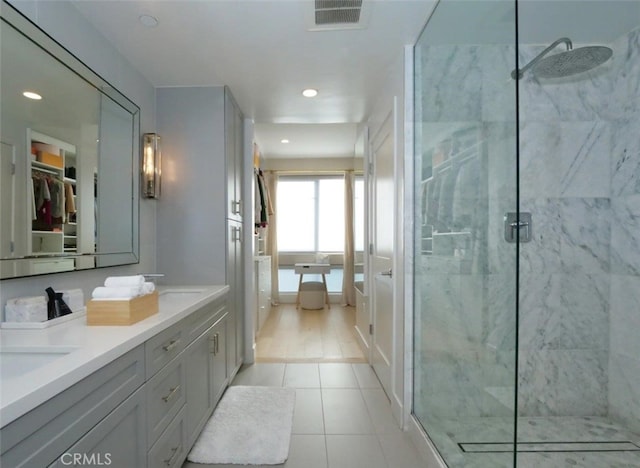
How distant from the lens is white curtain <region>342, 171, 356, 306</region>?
5.75 m

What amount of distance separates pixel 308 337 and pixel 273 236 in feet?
7.60

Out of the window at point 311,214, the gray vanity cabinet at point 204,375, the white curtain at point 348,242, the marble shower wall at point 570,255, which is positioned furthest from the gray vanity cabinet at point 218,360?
the window at point 311,214

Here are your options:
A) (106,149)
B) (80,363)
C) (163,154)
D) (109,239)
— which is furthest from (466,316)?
(163,154)

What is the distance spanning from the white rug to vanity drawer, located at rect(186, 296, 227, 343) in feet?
1.98

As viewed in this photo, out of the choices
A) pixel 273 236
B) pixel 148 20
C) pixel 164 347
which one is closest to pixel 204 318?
pixel 164 347

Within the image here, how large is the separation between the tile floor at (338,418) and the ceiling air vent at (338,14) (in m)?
2.33

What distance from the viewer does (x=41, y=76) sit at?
1.40m

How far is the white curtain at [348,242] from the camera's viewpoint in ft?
18.9

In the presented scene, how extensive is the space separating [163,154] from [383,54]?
1742mm

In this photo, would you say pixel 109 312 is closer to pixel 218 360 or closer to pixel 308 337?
pixel 218 360

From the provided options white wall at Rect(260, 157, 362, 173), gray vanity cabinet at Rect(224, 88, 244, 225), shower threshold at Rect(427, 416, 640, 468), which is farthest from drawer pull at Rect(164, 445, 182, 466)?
white wall at Rect(260, 157, 362, 173)

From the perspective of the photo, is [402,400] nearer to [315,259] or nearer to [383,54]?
[383,54]

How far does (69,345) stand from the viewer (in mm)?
1075

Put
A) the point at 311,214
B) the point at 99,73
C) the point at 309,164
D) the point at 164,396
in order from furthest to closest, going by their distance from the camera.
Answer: the point at 311,214
the point at 309,164
the point at 99,73
the point at 164,396
